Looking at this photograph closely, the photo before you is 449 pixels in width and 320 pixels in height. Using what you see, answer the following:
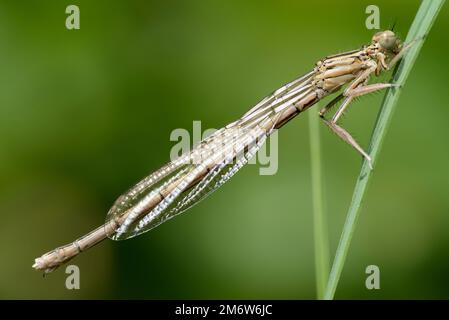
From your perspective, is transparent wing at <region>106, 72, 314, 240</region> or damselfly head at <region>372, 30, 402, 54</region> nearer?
damselfly head at <region>372, 30, 402, 54</region>

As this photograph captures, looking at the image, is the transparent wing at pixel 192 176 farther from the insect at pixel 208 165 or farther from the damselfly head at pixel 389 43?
the damselfly head at pixel 389 43

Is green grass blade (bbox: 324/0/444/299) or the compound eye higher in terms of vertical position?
the compound eye

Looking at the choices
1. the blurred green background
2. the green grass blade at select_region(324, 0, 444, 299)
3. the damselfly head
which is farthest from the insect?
the green grass blade at select_region(324, 0, 444, 299)

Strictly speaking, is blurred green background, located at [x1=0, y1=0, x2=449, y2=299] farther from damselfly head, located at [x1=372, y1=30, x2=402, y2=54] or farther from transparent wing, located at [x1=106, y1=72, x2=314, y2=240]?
damselfly head, located at [x1=372, y1=30, x2=402, y2=54]

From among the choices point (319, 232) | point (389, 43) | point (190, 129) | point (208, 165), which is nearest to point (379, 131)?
point (319, 232)

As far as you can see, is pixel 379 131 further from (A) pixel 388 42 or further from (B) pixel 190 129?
(B) pixel 190 129

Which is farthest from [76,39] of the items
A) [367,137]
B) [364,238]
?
[364,238]

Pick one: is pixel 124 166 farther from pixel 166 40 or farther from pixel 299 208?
pixel 299 208
